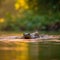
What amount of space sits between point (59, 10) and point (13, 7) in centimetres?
1985

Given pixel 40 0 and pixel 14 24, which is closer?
pixel 40 0

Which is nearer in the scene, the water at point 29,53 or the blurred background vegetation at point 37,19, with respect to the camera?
the water at point 29,53

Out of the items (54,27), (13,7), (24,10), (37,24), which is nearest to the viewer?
(54,27)

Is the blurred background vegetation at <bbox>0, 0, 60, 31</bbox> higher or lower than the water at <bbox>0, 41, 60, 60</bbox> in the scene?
higher

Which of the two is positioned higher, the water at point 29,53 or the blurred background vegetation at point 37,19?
the blurred background vegetation at point 37,19

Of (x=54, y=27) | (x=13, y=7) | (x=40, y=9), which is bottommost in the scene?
(x=54, y=27)

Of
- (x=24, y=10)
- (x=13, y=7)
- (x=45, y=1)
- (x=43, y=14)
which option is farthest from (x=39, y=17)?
(x=13, y=7)

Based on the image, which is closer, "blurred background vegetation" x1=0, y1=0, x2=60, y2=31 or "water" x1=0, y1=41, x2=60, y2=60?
"water" x1=0, y1=41, x2=60, y2=60

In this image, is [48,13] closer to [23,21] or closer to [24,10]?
[23,21]

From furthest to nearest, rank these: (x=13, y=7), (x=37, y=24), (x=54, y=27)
A: 1. (x=13, y=7)
2. (x=37, y=24)
3. (x=54, y=27)

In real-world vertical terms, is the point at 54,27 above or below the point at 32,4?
below

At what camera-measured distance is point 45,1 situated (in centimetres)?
3391

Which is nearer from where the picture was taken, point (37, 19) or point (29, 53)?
point (29, 53)

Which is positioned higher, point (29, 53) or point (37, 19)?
point (37, 19)
